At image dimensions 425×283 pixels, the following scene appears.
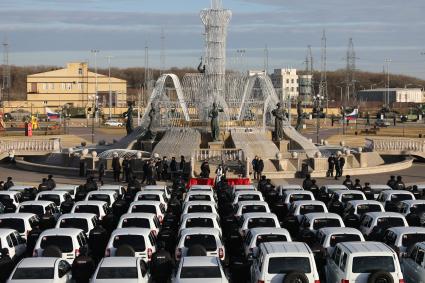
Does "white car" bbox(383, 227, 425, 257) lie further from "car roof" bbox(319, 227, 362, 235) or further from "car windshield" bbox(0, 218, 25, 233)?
"car windshield" bbox(0, 218, 25, 233)

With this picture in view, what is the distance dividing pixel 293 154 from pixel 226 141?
13.9 feet

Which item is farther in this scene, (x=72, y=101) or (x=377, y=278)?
(x=72, y=101)

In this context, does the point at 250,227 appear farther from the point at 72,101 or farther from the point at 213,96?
the point at 72,101

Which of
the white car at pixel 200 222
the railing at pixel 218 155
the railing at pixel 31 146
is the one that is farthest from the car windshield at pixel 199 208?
the railing at pixel 31 146

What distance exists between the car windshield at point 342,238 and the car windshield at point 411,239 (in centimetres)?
104

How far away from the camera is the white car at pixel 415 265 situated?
16.5 m

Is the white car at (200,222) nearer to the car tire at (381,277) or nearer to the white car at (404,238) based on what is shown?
the white car at (404,238)

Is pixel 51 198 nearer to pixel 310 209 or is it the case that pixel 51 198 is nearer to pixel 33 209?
pixel 33 209

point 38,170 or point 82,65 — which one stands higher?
point 82,65

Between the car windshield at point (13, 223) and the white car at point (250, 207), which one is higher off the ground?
the white car at point (250, 207)

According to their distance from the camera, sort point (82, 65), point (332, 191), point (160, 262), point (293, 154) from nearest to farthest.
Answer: point (160, 262), point (332, 191), point (293, 154), point (82, 65)

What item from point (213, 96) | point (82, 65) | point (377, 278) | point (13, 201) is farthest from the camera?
point (82, 65)

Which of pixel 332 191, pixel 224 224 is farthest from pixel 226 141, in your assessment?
pixel 224 224

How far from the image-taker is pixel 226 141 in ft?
150
